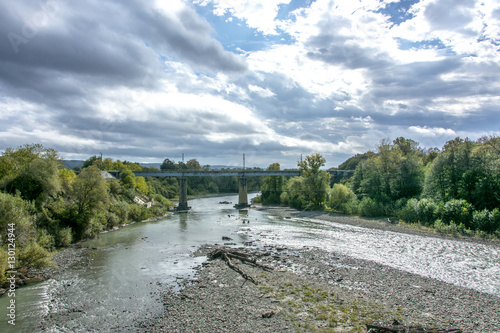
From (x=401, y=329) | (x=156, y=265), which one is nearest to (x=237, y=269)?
(x=156, y=265)

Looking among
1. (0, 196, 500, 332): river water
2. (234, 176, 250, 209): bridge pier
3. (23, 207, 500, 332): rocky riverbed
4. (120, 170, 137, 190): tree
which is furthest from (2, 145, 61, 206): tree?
(234, 176, 250, 209): bridge pier

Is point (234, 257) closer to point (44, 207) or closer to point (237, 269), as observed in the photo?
point (237, 269)

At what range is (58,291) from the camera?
67.0ft

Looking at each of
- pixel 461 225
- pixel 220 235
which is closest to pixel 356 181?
pixel 461 225

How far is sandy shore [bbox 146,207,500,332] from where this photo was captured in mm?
15492

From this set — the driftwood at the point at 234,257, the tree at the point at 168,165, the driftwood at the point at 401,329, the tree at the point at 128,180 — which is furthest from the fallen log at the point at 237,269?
the tree at the point at 168,165

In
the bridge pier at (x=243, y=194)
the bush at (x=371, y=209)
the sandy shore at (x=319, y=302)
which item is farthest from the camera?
the bridge pier at (x=243, y=194)

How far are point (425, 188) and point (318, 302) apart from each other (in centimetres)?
4483

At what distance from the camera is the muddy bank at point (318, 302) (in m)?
15.5

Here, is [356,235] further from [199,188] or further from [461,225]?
[199,188]

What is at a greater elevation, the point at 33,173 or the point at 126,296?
the point at 33,173

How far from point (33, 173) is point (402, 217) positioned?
57.9 meters

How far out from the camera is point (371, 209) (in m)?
59.6

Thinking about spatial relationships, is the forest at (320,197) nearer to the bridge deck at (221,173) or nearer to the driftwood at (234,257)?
the driftwood at (234,257)
